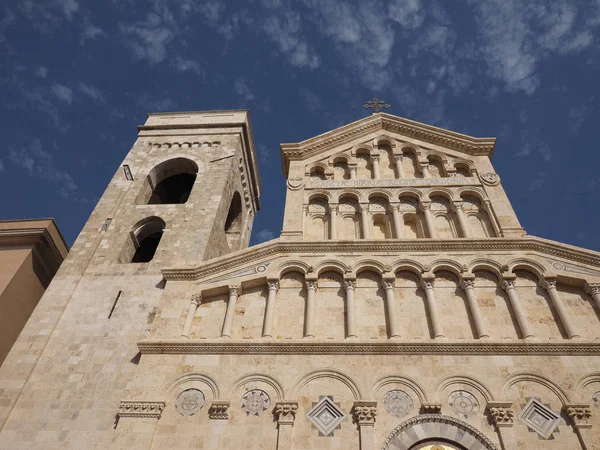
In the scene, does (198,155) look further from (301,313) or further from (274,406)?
(274,406)

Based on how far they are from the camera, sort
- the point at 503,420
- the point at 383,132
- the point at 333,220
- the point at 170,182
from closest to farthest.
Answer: the point at 503,420, the point at 333,220, the point at 383,132, the point at 170,182

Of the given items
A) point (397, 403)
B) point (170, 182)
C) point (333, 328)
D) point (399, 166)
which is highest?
point (170, 182)

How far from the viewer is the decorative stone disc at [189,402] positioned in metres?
11.3

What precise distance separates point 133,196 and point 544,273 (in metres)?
15.6

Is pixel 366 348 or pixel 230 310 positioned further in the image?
pixel 230 310

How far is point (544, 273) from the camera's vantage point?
1362 centimetres

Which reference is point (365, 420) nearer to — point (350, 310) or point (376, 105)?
point (350, 310)

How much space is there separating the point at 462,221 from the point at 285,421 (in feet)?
29.2

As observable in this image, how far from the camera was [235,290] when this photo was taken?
14000 millimetres

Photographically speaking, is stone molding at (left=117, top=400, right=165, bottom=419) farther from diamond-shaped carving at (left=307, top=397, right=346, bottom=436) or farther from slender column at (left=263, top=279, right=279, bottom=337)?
diamond-shaped carving at (left=307, top=397, right=346, bottom=436)

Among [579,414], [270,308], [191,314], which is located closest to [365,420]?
[270,308]

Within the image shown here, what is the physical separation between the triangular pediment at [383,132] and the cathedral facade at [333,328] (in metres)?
0.10

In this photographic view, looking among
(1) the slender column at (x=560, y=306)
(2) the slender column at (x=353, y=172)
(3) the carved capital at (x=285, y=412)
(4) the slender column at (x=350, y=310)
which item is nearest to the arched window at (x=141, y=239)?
(2) the slender column at (x=353, y=172)

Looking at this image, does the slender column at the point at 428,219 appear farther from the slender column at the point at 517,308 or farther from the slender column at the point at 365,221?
the slender column at the point at 517,308
